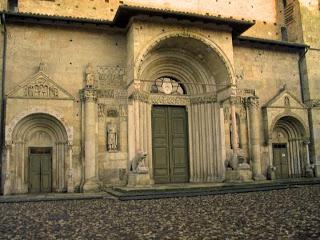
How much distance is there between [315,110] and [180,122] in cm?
729

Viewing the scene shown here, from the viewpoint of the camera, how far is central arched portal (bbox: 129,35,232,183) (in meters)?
14.6

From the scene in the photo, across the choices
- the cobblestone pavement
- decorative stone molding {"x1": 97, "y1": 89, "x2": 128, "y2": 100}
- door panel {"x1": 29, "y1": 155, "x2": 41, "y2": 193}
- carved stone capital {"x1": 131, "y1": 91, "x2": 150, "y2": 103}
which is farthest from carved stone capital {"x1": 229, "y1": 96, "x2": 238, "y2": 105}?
door panel {"x1": 29, "y1": 155, "x2": 41, "y2": 193}

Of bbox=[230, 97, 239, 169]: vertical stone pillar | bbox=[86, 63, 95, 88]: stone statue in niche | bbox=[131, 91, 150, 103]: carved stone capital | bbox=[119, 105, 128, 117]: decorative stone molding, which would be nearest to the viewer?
bbox=[131, 91, 150, 103]: carved stone capital

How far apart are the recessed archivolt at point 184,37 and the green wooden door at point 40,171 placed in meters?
4.83

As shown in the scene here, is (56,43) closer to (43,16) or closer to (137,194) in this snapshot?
(43,16)

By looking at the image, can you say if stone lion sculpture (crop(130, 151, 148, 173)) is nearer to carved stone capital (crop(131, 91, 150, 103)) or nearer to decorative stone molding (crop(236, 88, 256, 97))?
carved stone capital (crop(131, 91, 150, 103))

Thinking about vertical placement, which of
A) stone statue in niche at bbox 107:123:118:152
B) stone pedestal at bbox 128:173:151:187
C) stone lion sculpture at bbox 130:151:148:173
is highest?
stone statue in niche at bbox 107:123:118:152

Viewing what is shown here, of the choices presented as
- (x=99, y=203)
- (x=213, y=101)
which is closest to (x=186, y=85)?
(x=213, y=101)

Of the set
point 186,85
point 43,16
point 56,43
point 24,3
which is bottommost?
point 186,85

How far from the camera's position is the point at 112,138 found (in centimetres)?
1349

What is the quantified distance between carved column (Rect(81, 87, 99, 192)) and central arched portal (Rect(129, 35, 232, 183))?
6.82 ft

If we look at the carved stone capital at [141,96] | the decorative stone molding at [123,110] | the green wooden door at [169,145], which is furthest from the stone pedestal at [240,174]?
the decorative stone molding at [123,110]

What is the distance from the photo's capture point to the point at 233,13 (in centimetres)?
1784

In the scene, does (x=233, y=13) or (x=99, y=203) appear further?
(x=233, y=13)
